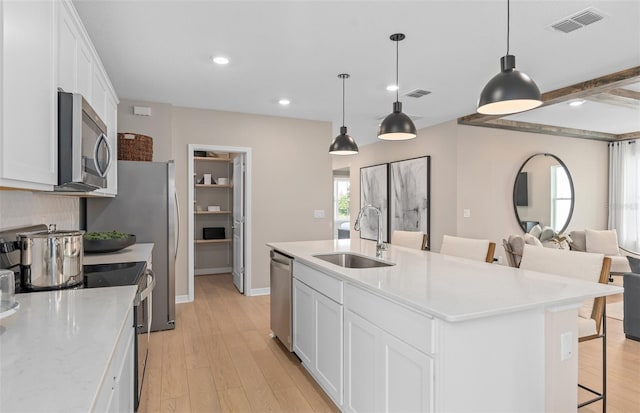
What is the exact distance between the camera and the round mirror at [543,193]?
6.16 metres

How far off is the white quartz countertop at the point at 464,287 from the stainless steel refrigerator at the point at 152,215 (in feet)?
6.15

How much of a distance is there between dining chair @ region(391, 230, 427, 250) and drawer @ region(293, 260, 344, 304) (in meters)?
1.34

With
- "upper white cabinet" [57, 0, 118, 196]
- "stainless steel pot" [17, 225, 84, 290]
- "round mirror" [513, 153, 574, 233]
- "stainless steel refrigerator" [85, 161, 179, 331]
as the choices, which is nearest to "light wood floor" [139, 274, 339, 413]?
"stainless steel refrigerator" [85, 161, 179, 331]

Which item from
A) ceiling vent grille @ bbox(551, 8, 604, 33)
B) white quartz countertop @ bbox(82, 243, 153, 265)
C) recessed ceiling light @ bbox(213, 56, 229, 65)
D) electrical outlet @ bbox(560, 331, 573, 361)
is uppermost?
ceiling vent grille @ bbox(551, 8, 604, 33)

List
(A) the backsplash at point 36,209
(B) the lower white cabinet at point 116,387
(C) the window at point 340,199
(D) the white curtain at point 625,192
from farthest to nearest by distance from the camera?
(C) the window at point 340,199, (D) the white curtain at point 625,192, (A) the backsplash at point 36,209, (B) the lower white cabinet at point 116,387

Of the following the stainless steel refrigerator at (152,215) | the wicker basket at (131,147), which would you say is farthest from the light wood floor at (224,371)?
the wicker basket at (131,147)

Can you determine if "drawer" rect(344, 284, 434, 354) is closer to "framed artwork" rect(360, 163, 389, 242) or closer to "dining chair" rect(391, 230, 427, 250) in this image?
"dining chair" rect(391, 230, 427, 250)

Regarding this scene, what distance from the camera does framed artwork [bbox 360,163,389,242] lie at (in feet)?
22.9

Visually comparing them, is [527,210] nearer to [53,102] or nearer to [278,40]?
[278,40]

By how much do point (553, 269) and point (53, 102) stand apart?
2.86 meters

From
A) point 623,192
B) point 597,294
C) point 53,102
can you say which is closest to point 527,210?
point 623,192

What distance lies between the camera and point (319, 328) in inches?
97.8

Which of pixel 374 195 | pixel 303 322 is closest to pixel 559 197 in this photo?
pixel 374 195

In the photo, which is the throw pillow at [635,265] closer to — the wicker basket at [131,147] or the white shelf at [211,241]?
the wicker basket at [131,147]
